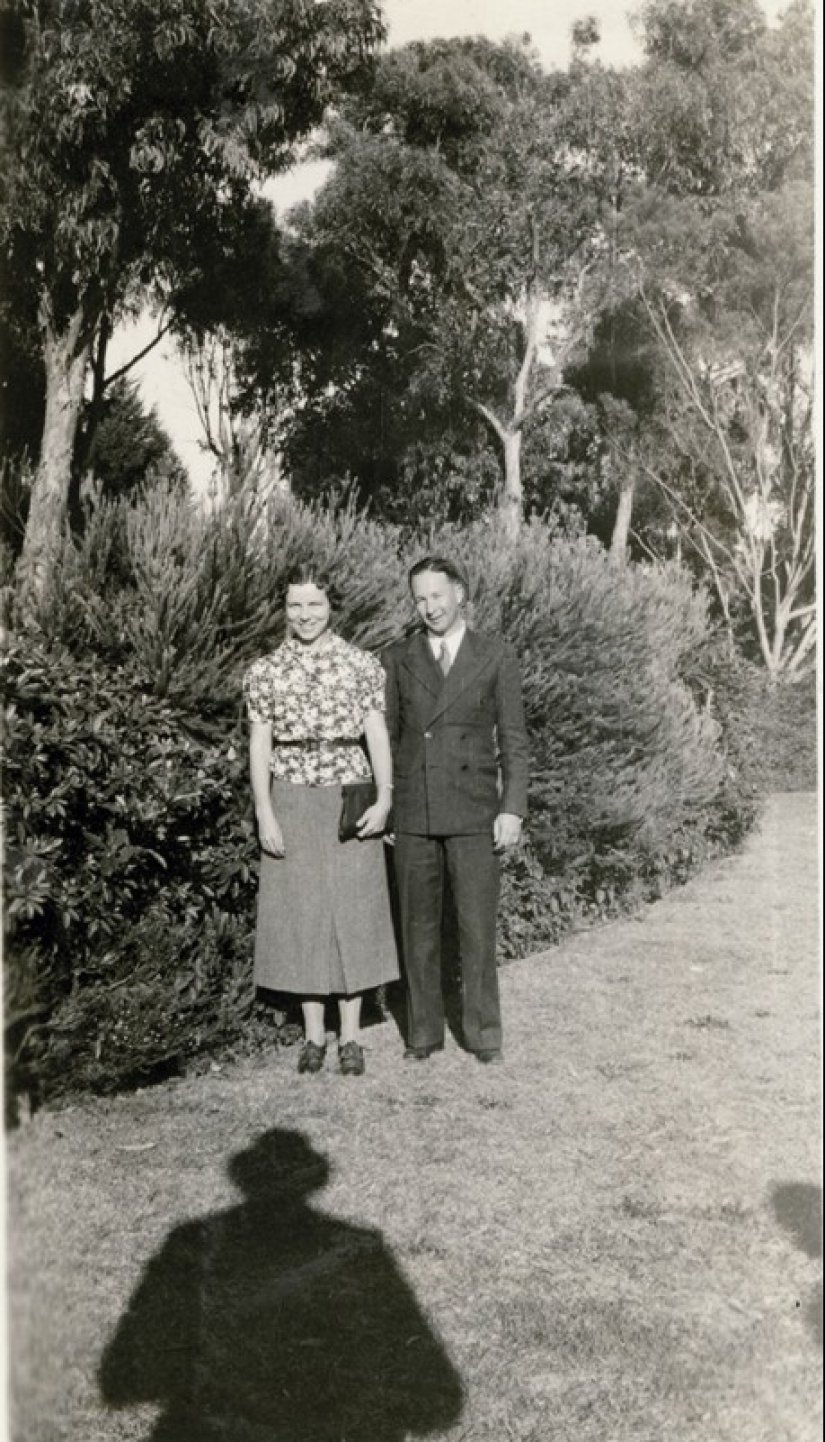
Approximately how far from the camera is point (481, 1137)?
14.7ft

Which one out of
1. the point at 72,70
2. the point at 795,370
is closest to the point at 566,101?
the point at 795,370

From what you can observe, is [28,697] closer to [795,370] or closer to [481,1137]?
[481,1137]

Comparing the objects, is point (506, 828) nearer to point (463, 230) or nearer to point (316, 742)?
point (316, 742)

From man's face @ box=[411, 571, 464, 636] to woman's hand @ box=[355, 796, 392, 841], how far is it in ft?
2.53

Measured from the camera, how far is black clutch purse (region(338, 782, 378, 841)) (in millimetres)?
4891

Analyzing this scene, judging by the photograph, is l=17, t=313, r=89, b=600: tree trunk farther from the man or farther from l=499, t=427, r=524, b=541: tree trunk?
l=499, t=427, r=524, b=541: tree trunk

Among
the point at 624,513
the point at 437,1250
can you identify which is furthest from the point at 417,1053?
the point at 624,513

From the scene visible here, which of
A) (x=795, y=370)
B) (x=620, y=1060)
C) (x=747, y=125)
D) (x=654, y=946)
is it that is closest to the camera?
(x=620, y=1060)

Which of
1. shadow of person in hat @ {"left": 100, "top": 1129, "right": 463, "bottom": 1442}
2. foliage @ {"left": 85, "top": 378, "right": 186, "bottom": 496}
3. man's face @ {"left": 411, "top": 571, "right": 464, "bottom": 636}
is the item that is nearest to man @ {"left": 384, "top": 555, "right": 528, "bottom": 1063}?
man's face @ {"left": 411, "top": 571, "right": 464, "bottom": 636}

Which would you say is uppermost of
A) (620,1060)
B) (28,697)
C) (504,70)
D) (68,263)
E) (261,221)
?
(504,70)

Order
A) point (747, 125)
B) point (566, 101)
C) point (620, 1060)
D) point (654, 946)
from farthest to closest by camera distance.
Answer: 1. point (566, 101)
2. point (747, 125)
3. point (654, 946)
4. point (620, 1060)

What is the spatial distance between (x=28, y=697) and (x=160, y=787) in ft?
1.98

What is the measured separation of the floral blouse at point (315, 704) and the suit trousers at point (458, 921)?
55 cm

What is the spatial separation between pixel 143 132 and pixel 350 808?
7700 millimetres
